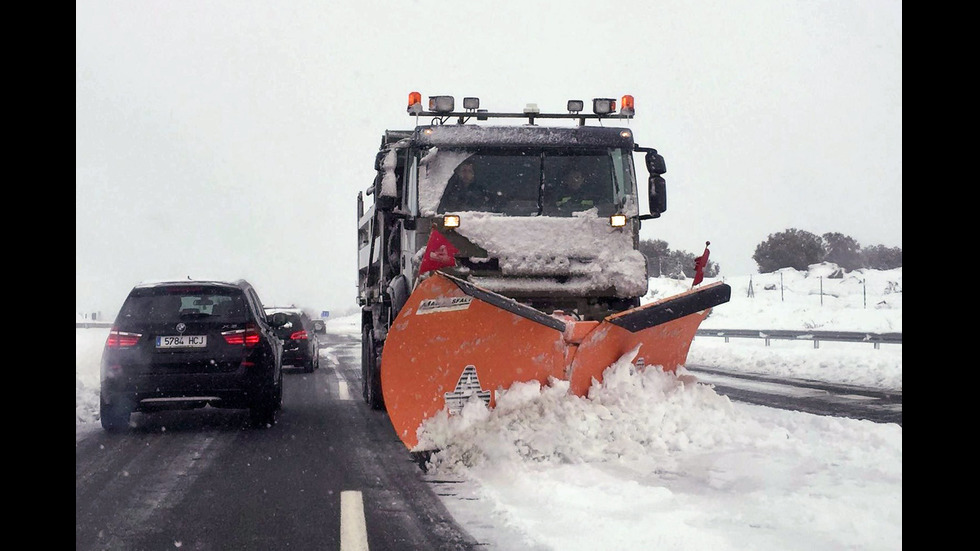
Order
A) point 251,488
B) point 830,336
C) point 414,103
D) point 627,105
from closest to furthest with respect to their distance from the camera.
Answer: point 251,488 → point 414,103 → point 627,105 → point 830,336

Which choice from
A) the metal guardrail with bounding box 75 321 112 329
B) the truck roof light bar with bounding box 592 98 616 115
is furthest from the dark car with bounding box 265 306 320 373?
the metal guardrail with bounding box 75 321 112 329

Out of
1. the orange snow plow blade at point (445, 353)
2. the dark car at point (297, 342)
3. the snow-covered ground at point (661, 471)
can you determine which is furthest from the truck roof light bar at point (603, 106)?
the dark car at point (297, 342)

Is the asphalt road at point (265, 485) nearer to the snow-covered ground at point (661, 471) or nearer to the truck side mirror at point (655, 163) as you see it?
the snow-covered ground at point (661, 471)

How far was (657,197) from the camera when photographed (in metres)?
8.49

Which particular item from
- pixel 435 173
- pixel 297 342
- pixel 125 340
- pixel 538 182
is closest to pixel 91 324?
pixel 297 342

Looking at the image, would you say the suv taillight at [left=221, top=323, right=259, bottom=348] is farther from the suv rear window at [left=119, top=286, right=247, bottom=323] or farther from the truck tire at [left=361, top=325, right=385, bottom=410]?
the truck tire at [left=361, top=325, right=385, bottom=410]

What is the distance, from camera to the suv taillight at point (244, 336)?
9281 millimetres

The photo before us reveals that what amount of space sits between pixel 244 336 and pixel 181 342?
62cm

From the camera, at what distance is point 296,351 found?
18.1 meters

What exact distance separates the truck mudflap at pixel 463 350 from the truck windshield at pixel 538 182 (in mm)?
1655

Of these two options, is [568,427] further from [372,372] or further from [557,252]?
[372,372]

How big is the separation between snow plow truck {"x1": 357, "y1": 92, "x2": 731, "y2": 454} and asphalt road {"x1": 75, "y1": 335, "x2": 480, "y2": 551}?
738 millimetres

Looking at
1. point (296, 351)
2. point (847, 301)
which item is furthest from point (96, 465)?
point (847, 301)

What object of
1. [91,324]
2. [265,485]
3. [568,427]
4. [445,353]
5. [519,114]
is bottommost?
[91,324]
